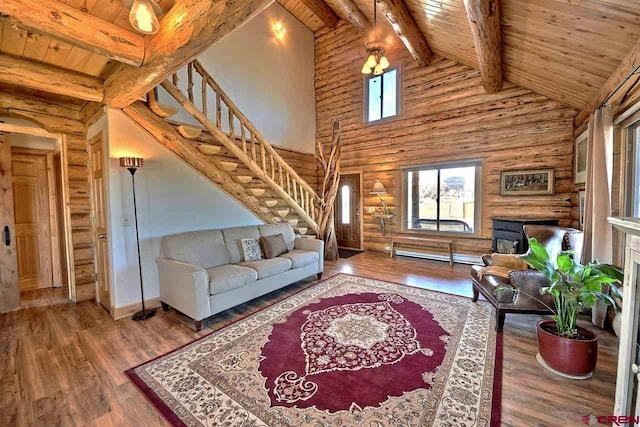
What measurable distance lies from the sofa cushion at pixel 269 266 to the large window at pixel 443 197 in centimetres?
344

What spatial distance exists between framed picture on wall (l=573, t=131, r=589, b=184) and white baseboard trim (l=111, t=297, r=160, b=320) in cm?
584

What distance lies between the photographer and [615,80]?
2488mm

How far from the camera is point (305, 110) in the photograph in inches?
278

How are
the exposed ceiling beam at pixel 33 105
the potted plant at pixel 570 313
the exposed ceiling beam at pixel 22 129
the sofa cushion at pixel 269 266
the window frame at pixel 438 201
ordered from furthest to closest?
the window frame at pixel 438 201 < the sofa cushion at pixel 269 266 < the exposed ceiling beam at pixel 22 129 < the exposed ceiling beam at pixel 33 105 < the potted plant at pixel 570 313

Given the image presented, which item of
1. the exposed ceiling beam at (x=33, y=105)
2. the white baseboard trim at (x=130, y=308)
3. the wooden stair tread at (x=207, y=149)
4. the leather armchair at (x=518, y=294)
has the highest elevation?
the exposed ceiling beam at (x=33, y=105)

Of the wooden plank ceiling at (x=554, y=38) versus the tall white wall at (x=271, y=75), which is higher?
the tall white wall at (x=271, y=75)

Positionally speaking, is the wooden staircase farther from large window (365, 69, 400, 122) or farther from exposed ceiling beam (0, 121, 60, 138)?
large window (365, 69, 400, 122)

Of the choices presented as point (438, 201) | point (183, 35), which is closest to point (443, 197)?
point (438, 201)

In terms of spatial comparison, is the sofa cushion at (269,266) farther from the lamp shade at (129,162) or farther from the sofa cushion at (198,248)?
the lamp shade at (129,162)

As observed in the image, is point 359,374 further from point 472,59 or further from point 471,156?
point 472,59

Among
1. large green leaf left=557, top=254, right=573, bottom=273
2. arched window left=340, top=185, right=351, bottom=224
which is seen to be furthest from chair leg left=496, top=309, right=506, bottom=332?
arched window left=340, top=185, right=351, bottom=224

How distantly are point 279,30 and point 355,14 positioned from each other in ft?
6.32

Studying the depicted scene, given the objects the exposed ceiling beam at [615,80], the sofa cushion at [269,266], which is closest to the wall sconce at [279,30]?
the sofa cushion at [269,266]

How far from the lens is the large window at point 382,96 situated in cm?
606
